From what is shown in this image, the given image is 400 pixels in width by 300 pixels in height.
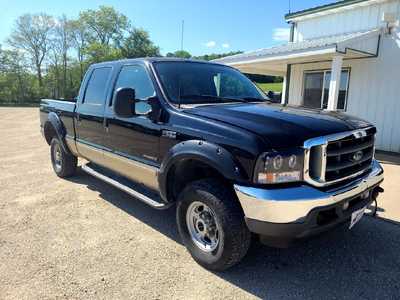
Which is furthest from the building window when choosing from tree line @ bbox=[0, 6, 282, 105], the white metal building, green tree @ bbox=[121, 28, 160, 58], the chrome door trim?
green tree @ bbox=[121, 28, 160, 58]

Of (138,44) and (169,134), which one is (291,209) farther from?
(138,44)

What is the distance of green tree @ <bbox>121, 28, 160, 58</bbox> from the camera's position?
220 ft

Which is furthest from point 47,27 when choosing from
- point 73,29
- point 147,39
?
point 147,39

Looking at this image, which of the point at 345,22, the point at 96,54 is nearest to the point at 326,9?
the point at 345,22

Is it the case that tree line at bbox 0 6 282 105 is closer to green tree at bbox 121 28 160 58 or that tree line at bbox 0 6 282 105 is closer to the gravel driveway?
green tree at bbox 121 28 160 58

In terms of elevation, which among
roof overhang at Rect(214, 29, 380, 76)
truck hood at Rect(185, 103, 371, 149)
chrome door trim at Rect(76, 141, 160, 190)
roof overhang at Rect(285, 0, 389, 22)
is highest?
roof overhang at Rect(285, 0, 389, 22)

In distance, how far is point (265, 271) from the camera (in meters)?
3.36

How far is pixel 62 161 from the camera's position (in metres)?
6.46

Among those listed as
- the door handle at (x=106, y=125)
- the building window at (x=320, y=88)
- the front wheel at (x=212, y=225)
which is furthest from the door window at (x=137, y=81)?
the building window at (x=320, y=88)

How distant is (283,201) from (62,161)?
497 centimetres

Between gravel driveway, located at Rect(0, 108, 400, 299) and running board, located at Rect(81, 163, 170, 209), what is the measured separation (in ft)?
1.37

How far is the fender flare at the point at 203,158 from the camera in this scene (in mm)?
2900

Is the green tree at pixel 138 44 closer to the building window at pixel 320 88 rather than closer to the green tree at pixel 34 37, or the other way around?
the green tree at pixel 34 37

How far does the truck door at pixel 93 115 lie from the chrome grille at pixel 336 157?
3.04 m
